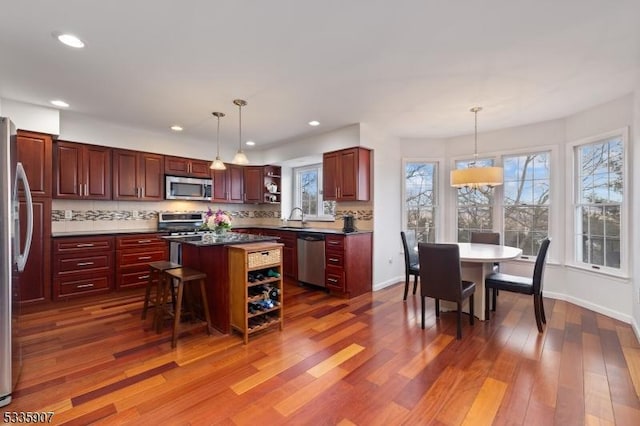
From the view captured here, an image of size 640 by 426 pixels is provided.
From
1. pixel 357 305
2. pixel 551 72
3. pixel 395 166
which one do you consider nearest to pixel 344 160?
pixel 395 166

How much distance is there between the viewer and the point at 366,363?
Answer: 7.77 feet

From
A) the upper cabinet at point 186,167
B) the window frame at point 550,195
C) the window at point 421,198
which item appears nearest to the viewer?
the window frame at point 550,195

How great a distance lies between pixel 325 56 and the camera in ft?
8.01

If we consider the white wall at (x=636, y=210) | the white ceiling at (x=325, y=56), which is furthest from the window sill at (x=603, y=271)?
the white ceiling at (x=325, y=56)

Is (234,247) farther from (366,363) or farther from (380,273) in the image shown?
(380,273)

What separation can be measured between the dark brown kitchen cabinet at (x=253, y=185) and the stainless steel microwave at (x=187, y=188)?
2.51 feet

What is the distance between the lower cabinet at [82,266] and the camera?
3789 millimetres

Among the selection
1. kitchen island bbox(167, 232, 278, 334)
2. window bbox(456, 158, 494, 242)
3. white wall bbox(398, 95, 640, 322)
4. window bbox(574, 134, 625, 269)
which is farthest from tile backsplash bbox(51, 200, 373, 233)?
window bbox(574, 134, 625, 269)

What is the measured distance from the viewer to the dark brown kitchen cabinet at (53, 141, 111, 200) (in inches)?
157

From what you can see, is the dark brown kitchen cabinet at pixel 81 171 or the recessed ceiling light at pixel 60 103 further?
the dark brown kitchen cabinet at pixel 81 171

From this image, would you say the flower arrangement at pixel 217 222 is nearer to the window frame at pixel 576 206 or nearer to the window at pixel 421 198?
the window at pixel 421 198

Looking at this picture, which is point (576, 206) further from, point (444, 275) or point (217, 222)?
point (217, 222)

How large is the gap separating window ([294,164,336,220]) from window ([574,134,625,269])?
11.6 ft

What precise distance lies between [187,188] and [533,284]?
16.7 ft
